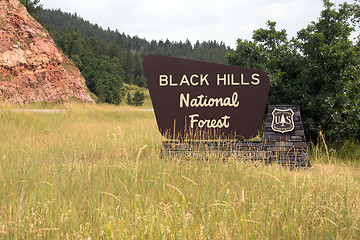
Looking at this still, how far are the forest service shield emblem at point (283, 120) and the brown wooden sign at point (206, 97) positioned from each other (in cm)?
36

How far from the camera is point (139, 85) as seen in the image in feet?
316

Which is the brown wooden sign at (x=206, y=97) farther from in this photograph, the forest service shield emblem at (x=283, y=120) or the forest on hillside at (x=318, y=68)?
the forest on hillside at (x=318, y=68)

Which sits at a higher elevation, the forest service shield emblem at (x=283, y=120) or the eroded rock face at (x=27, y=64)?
the eroded rock face at (x=27, y=64)

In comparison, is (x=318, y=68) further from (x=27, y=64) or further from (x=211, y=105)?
(x=27, y=64)

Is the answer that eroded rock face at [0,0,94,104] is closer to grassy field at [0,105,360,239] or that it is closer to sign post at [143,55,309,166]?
sign post at [143,55,309,166]

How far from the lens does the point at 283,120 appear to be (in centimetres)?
623

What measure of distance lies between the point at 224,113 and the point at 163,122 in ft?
4.23

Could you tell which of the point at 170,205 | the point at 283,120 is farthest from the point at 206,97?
the point at 170,205

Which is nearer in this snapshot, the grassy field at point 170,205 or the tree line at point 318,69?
the grassy field at point 170,205

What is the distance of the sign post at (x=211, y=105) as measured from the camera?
6039 millimetres

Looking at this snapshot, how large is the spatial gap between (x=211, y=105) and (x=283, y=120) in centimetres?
153

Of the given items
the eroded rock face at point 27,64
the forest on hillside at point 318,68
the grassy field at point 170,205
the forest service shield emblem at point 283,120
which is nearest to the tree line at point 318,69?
the forest on hillside at point 318,68

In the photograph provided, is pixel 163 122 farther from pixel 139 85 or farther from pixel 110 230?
pixel 139 85

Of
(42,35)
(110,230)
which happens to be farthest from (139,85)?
(110,230)
